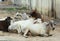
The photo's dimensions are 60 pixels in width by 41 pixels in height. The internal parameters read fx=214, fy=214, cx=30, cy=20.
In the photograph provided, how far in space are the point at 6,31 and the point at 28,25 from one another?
0.63 m

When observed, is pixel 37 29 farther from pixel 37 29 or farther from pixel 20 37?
pixel 20 37

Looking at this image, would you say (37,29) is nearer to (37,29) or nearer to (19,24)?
(37,29)

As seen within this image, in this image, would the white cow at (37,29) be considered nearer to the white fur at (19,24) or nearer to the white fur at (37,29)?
the white fur at (37,29)

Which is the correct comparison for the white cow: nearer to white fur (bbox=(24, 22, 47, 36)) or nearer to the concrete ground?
white fur (bbox=(24, 22, 47, 36))

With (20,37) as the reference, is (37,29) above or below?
above

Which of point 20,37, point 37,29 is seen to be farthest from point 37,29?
point 20,37

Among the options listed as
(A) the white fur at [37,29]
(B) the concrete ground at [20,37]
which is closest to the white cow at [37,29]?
(A) the white fur at [37,29]

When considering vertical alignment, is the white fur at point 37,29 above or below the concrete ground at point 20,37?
above

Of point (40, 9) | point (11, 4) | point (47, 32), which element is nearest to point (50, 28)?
point (47, 32)

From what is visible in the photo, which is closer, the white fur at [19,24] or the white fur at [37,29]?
the white fur at [37,29]

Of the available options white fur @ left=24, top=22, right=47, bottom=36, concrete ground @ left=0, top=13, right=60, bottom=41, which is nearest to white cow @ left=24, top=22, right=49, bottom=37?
white fur @ left=24, top=22, right=47, bottom=36

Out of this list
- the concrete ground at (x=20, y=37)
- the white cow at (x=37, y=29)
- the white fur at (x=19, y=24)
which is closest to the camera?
the concrete ground at (x=20, y=37)

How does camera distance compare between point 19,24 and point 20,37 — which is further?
point 19,24

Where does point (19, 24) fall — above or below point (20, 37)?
above
